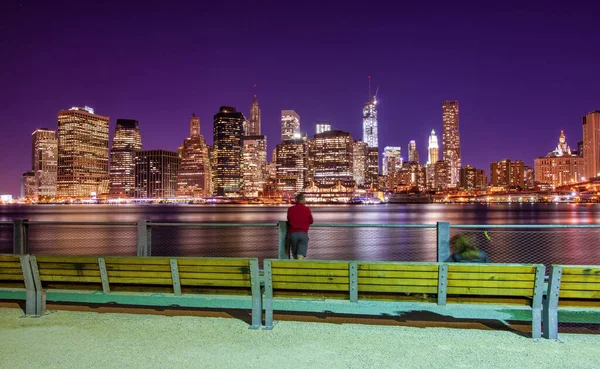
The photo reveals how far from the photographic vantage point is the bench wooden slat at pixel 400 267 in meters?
6.15

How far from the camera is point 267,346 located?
19.4 feet

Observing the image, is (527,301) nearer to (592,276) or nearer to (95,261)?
(592,276)

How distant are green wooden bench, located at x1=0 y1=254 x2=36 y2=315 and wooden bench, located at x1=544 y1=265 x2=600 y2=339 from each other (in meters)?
7.08

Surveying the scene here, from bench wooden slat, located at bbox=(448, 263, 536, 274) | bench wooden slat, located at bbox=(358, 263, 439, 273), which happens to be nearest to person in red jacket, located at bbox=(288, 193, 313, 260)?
bench wooden slat, located at bbox=(358, 263, 439, 273)

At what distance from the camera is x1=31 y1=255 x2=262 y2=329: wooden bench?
6.68 m

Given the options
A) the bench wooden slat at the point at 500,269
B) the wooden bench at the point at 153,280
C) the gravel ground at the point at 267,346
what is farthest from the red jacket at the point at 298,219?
the bench wooden slat at the point at 500,269

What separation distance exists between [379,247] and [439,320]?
28.3 meters

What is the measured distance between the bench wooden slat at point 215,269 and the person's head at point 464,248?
3.10 meters

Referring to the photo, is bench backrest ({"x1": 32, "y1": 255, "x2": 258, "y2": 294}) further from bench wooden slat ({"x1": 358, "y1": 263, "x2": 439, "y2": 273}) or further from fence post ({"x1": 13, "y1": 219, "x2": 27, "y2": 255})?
fence post ({"x1": 13, "y1": 219, "x2": 27, "y2": 255})

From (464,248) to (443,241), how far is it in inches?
26.4

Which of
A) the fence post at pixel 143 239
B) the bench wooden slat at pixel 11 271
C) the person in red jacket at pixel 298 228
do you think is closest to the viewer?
the bench wooden slat at pixel 11 271

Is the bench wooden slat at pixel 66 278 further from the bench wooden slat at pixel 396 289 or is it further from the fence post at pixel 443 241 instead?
the fence post at pixel 443 241

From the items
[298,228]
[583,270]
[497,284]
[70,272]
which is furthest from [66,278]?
[583,270]

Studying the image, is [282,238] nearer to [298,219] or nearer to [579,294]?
[298,219]
